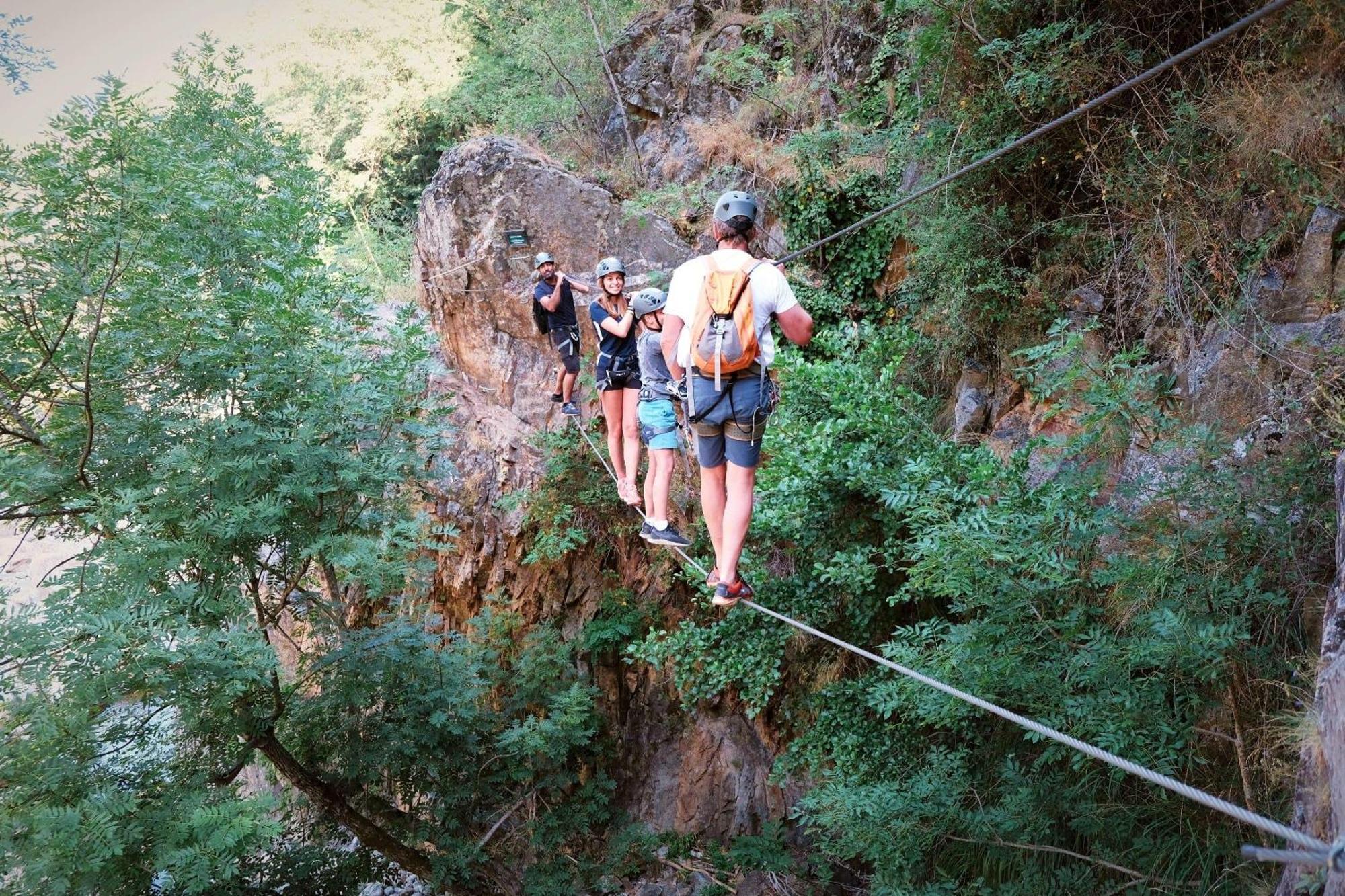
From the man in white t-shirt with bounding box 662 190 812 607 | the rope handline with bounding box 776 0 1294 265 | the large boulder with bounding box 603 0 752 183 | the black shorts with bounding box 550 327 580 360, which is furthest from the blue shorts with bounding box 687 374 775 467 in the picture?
the large boulder with bounding box 603 0 752 183

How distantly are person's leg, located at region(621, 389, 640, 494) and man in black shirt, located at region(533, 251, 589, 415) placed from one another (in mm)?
1379

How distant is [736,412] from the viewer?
405cm

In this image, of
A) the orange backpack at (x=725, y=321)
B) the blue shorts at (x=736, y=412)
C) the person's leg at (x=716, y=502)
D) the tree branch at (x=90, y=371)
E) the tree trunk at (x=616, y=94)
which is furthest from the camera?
the tree trunk at (x=616, y=94)

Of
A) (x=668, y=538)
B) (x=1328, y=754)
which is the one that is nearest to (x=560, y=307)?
(x=668, y=538)

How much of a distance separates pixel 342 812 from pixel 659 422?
16.3 feet

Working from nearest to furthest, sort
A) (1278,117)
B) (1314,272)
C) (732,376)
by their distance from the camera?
(732,376) < (1314,272) < (1278,117)

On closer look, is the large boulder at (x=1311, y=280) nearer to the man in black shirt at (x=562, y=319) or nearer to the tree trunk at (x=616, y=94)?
the man in black shirt at (x=562, y=319)

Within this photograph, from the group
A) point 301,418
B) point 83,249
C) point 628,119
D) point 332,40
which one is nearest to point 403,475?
point 301,418

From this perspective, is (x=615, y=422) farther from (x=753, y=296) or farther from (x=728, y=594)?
(x=753, y=296)

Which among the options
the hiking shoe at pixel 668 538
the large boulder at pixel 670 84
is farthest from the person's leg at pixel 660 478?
the large boulder at pixel 670 84

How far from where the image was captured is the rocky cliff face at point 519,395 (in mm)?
9945

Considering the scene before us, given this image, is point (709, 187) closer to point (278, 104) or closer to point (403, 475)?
point (403, 475)

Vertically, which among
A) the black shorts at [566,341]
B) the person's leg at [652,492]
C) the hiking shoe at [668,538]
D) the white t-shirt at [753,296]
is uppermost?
the white t-shirt at [753,296]

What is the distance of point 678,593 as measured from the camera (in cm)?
989
